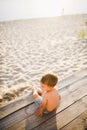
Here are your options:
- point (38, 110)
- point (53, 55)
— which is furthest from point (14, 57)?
point (38, 110)

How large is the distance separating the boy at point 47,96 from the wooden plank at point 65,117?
0.18m

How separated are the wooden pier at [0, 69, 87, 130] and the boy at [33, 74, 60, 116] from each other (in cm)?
10

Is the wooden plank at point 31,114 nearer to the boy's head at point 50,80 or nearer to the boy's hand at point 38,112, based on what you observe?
the boy's hand at point 38,112

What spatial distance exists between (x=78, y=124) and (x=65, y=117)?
23 centimetres

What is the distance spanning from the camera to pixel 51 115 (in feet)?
9.29

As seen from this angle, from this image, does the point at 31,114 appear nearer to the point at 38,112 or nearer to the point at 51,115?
the point at 38,112

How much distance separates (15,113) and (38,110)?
38 cm

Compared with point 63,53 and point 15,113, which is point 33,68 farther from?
point 15,113

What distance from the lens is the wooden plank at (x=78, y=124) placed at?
102 inches

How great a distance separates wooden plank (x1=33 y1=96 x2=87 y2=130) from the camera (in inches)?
104

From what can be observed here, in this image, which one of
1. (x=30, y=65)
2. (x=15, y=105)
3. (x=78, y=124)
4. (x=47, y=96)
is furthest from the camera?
(x=30, y=65)

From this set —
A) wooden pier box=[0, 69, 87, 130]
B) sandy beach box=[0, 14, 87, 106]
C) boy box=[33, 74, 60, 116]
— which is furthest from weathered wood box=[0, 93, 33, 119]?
sandy beach box=[0, 14, 87, 106]

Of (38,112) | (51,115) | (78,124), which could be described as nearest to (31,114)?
(38,112)

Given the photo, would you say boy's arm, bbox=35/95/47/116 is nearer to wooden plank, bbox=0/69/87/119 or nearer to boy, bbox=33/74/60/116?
boy, bbox=33/74/60/116
